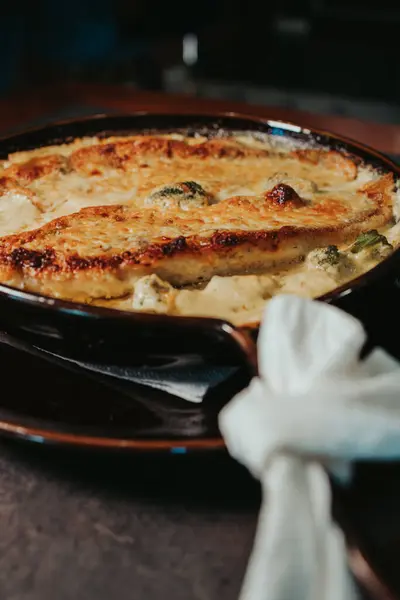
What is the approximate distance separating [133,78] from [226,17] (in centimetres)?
123

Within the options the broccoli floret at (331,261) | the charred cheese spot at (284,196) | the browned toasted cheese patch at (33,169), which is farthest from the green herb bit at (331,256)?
the browned toasted cheese patch at (33,169)

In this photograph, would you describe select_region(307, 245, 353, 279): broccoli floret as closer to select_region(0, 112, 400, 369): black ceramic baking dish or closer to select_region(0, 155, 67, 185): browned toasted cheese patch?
select_region(0, 112, 400, 369): black ceramic baking dish

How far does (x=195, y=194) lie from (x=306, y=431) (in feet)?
2.32

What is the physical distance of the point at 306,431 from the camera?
65 centimetres

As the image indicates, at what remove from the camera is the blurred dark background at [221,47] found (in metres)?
4.91

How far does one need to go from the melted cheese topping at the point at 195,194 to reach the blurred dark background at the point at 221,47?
2.99 meters

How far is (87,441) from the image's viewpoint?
798 millimetres

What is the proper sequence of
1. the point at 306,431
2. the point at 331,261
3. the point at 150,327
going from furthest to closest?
the point at 331,261 → the point at 150,327 → the point at 306,431

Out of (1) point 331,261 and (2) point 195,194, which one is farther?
(2) point 195,194

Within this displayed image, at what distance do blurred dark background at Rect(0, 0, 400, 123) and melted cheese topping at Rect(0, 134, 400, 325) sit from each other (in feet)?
9.80

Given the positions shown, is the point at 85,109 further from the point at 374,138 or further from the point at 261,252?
the point at 261,252

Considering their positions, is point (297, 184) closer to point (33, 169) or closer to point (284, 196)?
point (284, 196)

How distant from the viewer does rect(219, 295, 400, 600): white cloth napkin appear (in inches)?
23.7

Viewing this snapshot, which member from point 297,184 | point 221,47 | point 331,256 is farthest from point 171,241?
point 221,47
